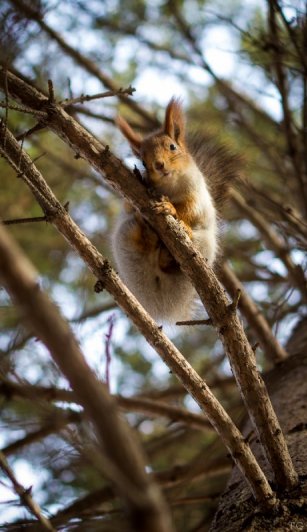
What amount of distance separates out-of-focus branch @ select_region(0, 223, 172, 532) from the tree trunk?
922mm

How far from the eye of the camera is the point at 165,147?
246 centimetres

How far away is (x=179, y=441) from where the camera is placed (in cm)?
310

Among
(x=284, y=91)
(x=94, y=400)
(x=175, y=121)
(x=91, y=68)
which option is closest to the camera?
(x=94, y=400)

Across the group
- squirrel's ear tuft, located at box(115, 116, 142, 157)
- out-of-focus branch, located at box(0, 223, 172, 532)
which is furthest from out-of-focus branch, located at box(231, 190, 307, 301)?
out-of-focus branch, located at box(0, 223, 172, 532)

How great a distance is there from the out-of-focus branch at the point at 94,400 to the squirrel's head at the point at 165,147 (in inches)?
66.4

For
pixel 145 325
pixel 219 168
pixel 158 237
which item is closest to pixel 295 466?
pixel 145 325

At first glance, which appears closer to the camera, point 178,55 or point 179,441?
point 179,441

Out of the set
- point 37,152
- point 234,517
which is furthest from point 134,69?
point 234,517

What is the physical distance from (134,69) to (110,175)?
7.90 feet

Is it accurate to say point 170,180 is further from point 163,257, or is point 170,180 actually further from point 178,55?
point 178,55

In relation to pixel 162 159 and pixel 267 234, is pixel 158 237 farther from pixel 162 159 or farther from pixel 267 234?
pixel 267 234

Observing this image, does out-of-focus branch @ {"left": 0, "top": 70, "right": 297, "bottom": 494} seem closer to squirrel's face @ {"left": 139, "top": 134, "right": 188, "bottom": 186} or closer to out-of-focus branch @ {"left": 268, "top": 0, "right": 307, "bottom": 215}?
squirrel's face @ {"left": 139, "top": 134, "right": 188, "bottom": 186}

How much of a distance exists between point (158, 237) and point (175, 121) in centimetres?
71

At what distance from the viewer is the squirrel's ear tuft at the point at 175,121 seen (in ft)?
8.42
